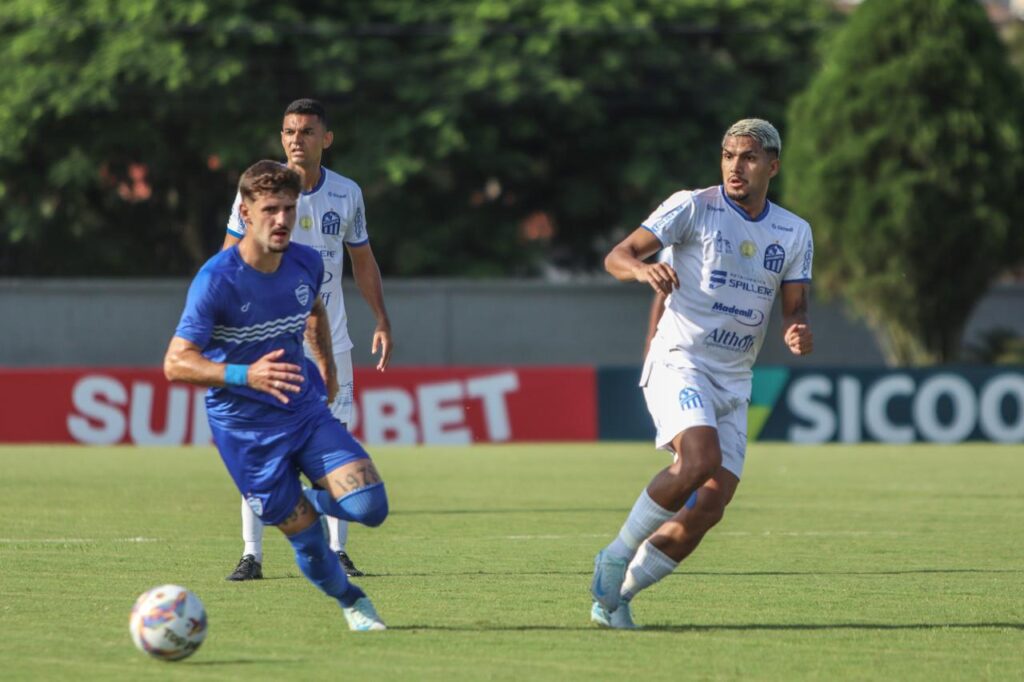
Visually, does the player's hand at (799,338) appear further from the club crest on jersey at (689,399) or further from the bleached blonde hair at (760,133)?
the bleached blonde hair at (760,133)

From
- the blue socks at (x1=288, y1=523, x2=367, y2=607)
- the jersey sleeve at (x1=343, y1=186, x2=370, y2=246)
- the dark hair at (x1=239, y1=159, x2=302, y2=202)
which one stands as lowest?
the blue socks at (x1=288, y1=523, x2=367, y2=607)

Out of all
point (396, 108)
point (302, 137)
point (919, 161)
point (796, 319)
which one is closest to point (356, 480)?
→ point (796, 319)

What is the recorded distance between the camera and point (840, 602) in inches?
351

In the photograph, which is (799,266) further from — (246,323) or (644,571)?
(246,323)

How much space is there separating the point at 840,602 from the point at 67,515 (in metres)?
6.60

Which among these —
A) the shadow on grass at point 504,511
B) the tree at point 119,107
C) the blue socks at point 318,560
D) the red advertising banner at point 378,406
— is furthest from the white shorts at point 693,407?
the tree at point 119,107

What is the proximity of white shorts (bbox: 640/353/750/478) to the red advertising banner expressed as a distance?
602 inches

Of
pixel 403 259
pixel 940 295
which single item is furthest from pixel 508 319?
pixel 940 295

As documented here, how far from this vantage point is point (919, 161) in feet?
99.0

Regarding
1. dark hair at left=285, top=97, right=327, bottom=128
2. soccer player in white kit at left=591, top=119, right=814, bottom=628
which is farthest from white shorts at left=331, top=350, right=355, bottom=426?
soccer player in white kit at left=591, top=119, right=814, bottom=628

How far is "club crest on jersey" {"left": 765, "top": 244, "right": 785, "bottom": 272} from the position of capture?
331 inches

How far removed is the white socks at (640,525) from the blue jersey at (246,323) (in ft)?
4.92

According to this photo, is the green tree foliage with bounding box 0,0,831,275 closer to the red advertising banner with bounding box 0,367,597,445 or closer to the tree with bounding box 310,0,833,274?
the tree with bounding box 310,0,833,274

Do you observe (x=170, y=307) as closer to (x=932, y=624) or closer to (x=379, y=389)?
(x=379, y=389)
